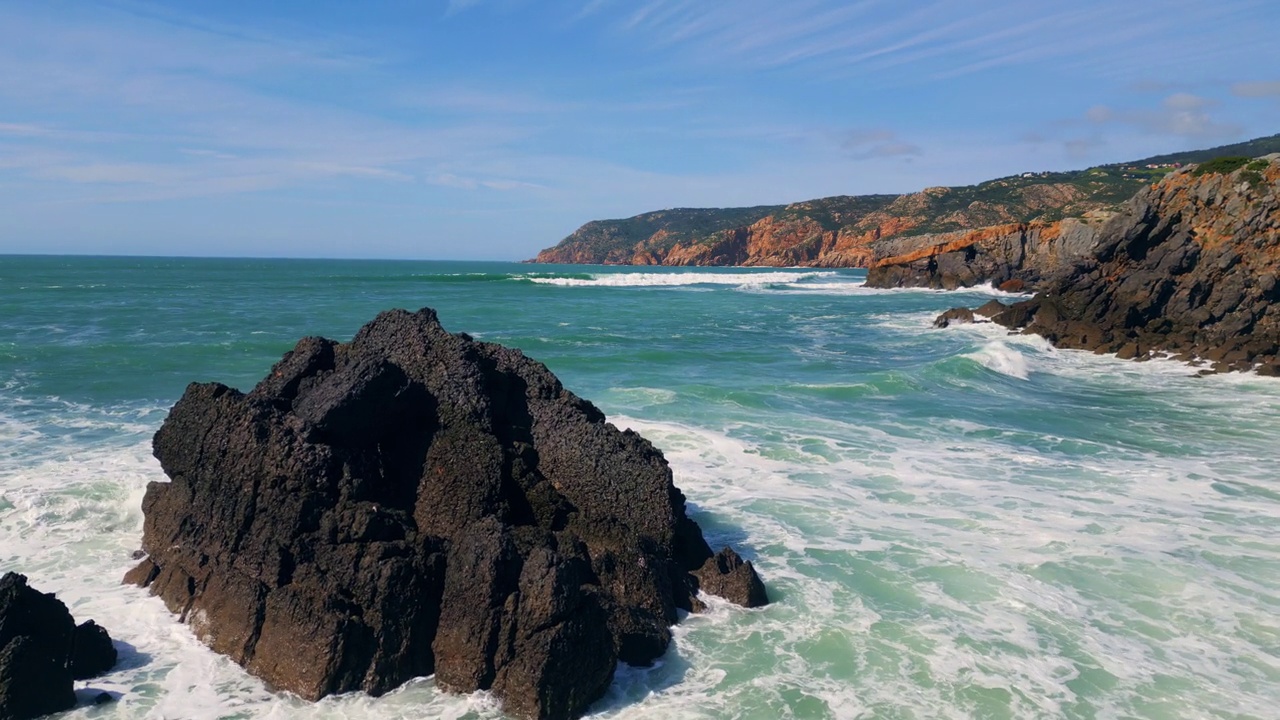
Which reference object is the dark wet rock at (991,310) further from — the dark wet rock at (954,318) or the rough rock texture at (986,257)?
the rough rock texture at (986,257)

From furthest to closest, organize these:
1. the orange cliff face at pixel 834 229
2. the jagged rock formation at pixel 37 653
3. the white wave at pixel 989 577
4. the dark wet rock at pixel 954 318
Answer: the orange cliff face at pixel 834 229 → the dark wet rock at pixel 954 318 → the white wave at pixel 989 577 → the jagged rock formation at pixel 37 653

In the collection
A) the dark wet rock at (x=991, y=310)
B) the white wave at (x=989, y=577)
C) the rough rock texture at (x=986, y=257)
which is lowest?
the white wave at (x=989, y=577)

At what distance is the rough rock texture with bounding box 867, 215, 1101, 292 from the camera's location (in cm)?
5797

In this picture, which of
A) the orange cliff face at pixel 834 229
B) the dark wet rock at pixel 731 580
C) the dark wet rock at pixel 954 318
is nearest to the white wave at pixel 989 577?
the dark wet rock at pixel 731 580

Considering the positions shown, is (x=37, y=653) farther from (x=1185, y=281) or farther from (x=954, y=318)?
(x=954, y=318)

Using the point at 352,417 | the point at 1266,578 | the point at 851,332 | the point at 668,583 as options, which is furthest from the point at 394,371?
the point at 851,332

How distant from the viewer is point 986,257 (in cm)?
6359

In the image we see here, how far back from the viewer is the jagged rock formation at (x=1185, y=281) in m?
26.5

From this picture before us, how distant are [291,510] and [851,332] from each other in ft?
100

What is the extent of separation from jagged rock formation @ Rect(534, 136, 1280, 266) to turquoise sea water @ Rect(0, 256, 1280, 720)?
49.7 m

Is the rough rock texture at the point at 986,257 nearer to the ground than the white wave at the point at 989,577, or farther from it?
farther from it

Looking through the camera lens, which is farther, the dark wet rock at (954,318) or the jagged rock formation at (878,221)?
the jagged rock formation at (878,221)

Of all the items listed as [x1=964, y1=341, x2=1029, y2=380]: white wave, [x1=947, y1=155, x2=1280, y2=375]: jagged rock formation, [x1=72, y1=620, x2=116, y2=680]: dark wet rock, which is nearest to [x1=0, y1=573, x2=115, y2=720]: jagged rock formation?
[x1=72, y1=620, x2=116, y2=680]: dark wet rock

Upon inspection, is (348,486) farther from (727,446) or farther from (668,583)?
(727,446)
